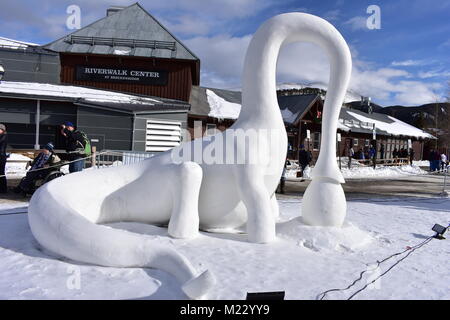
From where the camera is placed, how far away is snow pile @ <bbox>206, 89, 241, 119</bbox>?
19203 mm

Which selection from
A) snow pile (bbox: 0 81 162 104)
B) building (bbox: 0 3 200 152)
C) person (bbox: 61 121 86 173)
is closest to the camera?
person (bbox: 61 121 86 173)

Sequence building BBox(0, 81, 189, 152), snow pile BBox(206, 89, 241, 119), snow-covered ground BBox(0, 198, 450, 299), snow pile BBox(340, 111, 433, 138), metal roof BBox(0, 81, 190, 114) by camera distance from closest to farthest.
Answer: snow-covered ground BBox(0, 198, 450, 299) < metal roof BBox(0, 81, 190, 114) < building BBox(0, 81, 189, 152) < snow pile BBox(206, 89, 241, 119) < snow pile BBox(340, 111, 433, 138)

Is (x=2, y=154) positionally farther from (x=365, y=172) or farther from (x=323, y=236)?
(x=365, y=172)

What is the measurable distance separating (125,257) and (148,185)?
1.18 m

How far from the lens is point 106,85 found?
17.8 metres

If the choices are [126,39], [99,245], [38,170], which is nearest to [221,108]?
[126,39]

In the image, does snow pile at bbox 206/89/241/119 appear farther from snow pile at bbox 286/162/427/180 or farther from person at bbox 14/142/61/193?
person at bbox 14/142/61/193

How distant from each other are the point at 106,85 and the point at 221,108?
6.44m

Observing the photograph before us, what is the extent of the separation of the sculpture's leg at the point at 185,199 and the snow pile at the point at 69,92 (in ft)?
39.1

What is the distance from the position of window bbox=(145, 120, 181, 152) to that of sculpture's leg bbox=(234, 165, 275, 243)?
1121 cm

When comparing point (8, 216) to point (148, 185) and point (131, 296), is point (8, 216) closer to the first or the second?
point (148, 185)

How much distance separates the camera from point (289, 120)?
2205 centimetres

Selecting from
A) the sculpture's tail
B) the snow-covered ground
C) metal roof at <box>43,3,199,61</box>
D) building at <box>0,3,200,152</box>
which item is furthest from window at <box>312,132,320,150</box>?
the sculpture's tail

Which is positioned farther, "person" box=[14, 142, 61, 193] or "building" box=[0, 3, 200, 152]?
"building" box=[0, 3, 200, 152]
